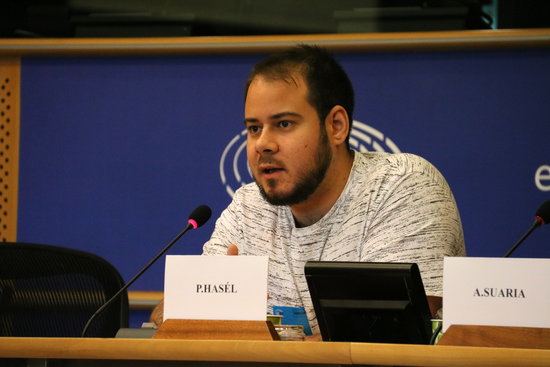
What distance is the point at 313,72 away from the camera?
8.49 ft

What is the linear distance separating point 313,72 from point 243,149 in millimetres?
786

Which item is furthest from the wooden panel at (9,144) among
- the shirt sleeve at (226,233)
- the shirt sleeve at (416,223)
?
the shirt sleeve at (416,223)

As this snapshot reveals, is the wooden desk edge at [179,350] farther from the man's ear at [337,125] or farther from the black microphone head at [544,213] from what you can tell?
the man's ear at [337,125]

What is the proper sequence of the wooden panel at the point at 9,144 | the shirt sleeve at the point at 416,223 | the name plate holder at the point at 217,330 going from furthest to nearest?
the wooden panel at the point at 9,144 → the shirt sleeve at the point at 416,223 → the name plate holder at the point at 217,330

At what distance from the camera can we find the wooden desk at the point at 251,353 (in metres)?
1.37

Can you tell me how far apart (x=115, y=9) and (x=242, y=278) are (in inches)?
92.3

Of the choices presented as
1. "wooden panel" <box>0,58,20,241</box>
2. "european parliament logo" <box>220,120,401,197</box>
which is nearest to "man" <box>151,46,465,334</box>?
"european parliament logo" <box>220,120,401,197</box>

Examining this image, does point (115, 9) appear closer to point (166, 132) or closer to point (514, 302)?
point (166, 132)

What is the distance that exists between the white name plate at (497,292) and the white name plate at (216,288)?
0.33 meters

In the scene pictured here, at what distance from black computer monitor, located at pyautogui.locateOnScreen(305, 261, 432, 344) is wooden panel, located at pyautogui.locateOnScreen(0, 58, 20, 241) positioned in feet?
6.64

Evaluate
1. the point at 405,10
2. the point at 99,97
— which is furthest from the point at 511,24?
the point at 99,97

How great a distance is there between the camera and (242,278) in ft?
5.42

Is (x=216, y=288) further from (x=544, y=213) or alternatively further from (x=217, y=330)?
(x=544, y=213)

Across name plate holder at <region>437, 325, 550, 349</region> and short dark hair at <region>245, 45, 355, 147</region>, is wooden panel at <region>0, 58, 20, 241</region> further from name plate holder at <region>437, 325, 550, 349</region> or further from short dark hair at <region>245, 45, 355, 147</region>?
name plate holder at <region>437, 325, 550, 349</region>
